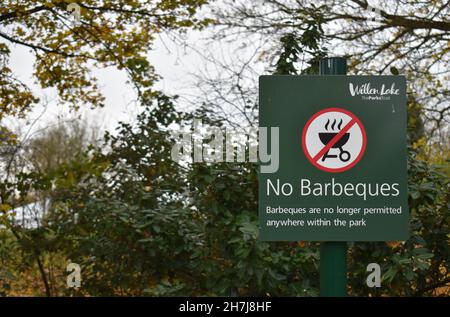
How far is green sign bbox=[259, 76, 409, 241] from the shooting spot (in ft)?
9.24

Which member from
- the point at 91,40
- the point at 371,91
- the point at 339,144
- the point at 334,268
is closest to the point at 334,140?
the point at 339,144

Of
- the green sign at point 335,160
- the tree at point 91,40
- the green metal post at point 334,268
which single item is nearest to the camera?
the green sign at point 335,160

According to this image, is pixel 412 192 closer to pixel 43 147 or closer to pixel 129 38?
pixel 129 38

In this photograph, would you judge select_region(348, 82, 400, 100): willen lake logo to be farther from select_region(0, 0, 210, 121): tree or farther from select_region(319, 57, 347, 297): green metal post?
select_region(0, 0, 210, 121): tree

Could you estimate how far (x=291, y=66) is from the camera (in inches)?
225

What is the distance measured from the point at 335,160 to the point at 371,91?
1.14ft

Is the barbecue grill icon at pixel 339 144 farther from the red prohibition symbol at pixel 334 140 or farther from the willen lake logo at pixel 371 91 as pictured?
the willen lake logo at pixel 371 91

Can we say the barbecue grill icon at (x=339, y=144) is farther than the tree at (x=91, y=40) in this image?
No

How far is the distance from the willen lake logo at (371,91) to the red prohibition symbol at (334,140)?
0.10 metres

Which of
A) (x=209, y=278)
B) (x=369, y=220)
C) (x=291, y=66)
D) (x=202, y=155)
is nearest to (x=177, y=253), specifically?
(x=209, y=278)

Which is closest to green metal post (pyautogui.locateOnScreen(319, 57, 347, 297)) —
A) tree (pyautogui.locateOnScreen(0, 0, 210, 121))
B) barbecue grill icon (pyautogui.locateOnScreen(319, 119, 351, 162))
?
barbecue grill icon (pyautogui.locateOnScreen(319, 119, 351, 162))

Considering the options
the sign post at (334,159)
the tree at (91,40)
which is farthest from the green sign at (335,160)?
the tree at (91,40)

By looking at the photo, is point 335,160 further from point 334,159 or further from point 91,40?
point 91,40

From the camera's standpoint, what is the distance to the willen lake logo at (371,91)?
9.32 ft
